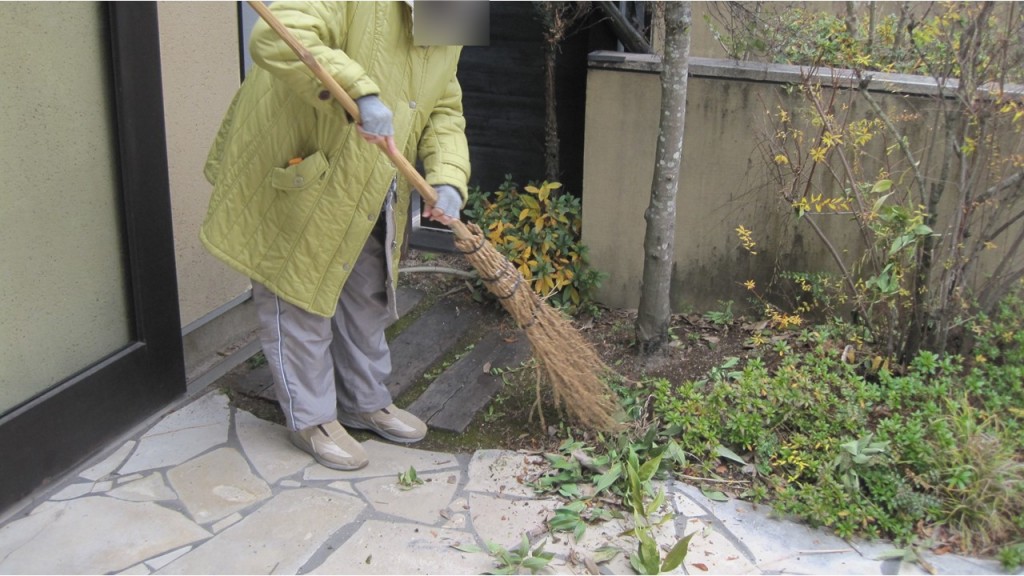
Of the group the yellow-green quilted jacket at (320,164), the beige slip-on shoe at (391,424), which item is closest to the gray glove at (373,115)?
the yellow-green quilted jacket at (320,164)

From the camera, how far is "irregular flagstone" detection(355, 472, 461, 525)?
130 inches

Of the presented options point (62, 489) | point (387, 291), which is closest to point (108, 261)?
point (62, 489)

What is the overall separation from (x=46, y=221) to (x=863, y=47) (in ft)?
10.8

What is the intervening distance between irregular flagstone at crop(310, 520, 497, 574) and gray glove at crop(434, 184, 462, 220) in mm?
1084

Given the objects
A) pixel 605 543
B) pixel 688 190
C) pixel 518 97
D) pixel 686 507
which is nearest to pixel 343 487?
pixel 605 543

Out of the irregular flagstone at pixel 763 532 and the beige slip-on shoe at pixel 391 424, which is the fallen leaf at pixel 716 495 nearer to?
the irregular flagstone at pixel 763 532

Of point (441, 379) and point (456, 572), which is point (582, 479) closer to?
point (456, 572)

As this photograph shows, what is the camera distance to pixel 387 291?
11.7ft

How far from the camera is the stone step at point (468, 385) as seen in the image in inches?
156

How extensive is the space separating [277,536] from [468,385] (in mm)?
1260

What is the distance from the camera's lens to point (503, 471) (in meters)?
3.56

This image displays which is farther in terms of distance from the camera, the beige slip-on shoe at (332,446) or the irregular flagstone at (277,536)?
the beige slip-on shoe at (332,446)

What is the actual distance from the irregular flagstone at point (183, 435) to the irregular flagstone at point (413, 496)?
690 millimetres

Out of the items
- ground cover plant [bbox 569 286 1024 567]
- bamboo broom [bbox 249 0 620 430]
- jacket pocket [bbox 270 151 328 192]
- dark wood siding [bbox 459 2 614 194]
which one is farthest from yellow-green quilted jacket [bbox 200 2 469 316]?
dark wood siding [bbox 459 2 614 194]
